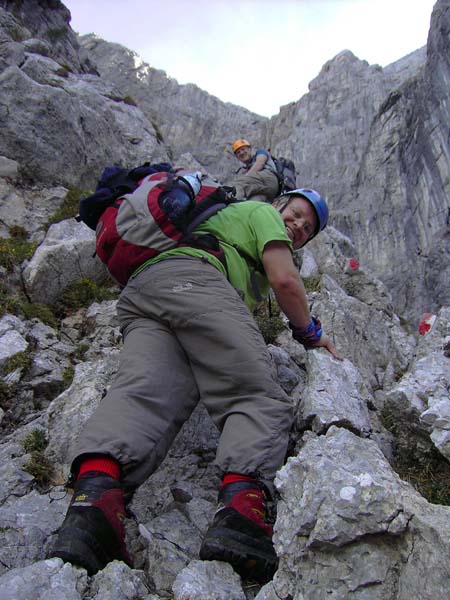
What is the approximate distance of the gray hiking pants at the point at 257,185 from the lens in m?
12.4

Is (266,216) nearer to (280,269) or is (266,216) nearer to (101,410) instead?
(280,269)

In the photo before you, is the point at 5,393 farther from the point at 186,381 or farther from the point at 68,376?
the point at 186,381

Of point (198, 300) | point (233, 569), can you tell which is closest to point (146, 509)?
point (233, 569)

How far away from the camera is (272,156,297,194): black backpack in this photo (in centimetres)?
1291

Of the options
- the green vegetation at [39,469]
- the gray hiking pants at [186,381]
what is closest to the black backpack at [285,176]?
the gray hiking pants at [186,381]

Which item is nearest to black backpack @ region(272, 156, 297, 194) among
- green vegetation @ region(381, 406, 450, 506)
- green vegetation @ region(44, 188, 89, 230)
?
green vegetation @ region(44, 188, 89, 230)

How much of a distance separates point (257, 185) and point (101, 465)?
10.2 meters

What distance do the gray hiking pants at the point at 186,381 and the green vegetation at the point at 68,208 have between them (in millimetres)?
6047

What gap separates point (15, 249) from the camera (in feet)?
28.7

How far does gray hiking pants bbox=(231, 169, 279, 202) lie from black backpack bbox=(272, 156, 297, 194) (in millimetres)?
165

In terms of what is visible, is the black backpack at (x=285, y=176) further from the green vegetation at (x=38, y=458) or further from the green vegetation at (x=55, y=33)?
the green vegetation at (x=55, y=33)

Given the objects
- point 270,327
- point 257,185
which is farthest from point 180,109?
point 270,327

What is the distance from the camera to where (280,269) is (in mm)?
4621

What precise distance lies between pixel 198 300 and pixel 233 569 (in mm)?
2164
